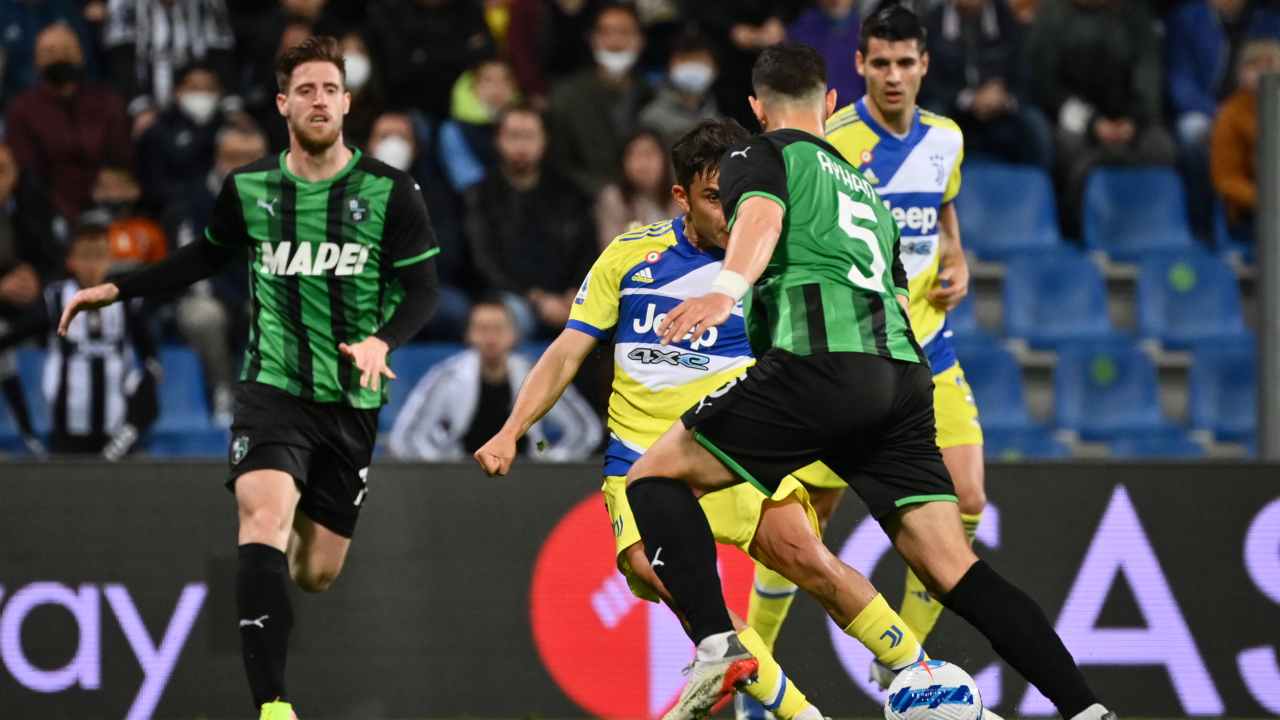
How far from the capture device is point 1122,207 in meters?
11.7

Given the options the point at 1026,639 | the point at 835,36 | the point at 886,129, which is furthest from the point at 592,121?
the point at 1026,639

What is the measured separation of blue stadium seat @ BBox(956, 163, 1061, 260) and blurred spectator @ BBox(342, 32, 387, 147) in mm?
3832

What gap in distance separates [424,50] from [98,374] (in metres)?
3.21

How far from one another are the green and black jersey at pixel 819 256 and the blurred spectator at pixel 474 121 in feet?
19.7

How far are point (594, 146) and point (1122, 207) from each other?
354cm

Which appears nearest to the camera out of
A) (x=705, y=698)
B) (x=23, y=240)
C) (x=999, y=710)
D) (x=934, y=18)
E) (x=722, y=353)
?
(x=705, y=698)

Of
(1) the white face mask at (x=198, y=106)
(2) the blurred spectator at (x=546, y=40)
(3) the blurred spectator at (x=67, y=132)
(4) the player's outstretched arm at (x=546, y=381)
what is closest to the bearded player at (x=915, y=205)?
(4) the player's outstretched arm at (x=546, y=381)

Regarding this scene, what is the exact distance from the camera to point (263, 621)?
5.78 metres

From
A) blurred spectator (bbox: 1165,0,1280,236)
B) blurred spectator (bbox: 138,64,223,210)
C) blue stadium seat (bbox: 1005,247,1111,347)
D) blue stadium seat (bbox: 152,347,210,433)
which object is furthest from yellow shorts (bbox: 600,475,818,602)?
blurred spectator (bbox: 1165,0,1280,236)

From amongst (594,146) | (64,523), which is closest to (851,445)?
(64,523)

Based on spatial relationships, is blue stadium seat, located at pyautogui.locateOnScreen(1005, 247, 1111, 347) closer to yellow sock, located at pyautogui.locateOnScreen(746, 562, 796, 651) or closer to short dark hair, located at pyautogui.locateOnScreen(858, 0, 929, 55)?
short dark hair, located at pyautogui.locateOnScreen(858, 0, 929, 55)

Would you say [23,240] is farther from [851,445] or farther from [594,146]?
[851,445]

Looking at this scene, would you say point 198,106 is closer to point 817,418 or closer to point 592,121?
point 592,121

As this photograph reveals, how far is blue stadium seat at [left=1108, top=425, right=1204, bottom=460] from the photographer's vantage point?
1080cm
